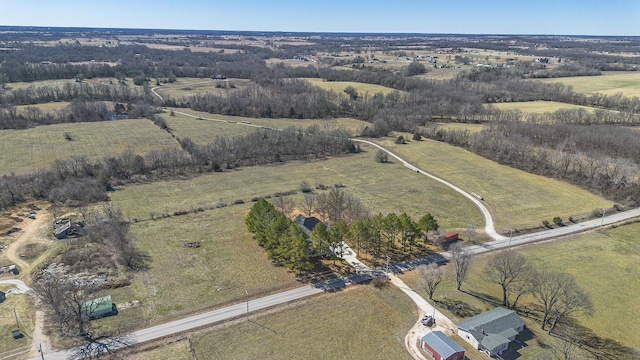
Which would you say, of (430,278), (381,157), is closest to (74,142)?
(381,157)

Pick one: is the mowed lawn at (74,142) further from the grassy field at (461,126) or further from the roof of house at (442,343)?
the roof of house at (442,343)

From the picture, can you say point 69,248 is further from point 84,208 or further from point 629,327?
point 629,327

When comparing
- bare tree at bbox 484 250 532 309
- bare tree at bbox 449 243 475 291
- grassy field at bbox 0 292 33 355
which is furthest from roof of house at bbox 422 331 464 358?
grassy field at bbox 0 292 33 355

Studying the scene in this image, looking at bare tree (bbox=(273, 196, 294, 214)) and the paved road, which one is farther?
bare tree (bbox=(273, 196, 294, 214))

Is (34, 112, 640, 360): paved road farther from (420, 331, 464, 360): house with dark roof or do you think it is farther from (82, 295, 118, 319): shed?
(420, 331, 464, 360): house with dark roof

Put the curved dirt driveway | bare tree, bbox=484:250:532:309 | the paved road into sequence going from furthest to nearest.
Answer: the curved dirt driveway
bare tree, bbox=484:250:532:309
the paved road

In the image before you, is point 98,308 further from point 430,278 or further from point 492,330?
point 492,330
